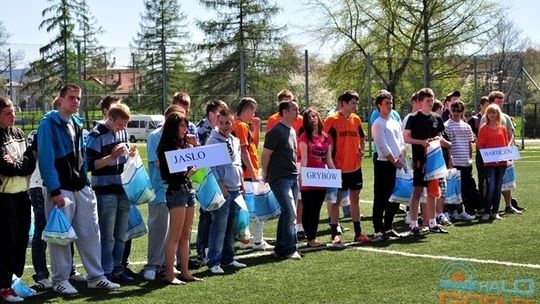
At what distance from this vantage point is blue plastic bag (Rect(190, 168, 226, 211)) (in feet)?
26.3

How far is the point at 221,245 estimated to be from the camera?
8.34 metres

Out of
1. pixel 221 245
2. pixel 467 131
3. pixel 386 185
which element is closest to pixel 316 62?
pixel 467 131

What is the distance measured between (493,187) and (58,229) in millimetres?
7363

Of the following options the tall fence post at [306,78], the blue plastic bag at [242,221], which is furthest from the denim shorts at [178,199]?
the tall fence post at [306,78]

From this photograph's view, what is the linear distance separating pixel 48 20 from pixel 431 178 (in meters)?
31.8

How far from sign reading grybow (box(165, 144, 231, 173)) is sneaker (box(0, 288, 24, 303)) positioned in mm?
1887

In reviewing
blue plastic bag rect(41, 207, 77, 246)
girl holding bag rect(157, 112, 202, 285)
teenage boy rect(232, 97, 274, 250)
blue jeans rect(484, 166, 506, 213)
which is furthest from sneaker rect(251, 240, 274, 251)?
blue jeans rect(484, 166, 506, 213)

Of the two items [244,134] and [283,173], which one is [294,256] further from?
[244,134]

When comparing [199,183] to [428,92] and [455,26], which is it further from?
[455,26]

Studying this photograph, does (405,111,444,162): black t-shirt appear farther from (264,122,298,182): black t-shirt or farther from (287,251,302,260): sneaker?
(287,251,302,260): sneaker

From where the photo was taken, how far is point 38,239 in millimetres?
7977

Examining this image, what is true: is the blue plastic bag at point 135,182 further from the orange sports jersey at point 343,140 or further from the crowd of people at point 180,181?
the orange sports jersey at point 343,140

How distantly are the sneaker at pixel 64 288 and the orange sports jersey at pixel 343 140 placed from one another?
411 cm

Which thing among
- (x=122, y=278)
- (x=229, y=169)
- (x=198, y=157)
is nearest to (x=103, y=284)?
(x=122, y=278)
